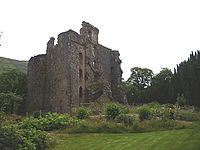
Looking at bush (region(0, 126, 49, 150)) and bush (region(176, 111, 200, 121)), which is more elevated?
bush (region(176, 111, 200, 121))

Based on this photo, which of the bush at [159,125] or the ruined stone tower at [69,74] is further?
the ruined stone tower at [69,74]

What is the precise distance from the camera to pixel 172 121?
26.2 meters

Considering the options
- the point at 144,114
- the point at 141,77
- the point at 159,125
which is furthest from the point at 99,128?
the point at 141,77

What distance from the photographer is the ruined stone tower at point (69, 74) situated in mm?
42469

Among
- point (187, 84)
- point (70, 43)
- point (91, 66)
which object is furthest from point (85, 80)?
point (187, 84)

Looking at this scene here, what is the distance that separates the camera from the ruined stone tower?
4247 centimetres

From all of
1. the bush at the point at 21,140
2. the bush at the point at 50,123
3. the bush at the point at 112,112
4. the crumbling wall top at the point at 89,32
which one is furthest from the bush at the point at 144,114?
the crumbling wall top at the point at 89,32

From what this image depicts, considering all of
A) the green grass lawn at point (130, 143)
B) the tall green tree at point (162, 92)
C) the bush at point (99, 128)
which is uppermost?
the tall green tree at point (162, 92)

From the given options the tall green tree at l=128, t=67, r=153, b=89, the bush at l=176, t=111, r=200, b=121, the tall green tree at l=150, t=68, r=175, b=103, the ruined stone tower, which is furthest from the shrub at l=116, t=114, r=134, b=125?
the tall green tree at l=128, t=67, r=153, b=89

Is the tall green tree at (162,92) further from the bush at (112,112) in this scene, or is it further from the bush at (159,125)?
the bush at (159,125)

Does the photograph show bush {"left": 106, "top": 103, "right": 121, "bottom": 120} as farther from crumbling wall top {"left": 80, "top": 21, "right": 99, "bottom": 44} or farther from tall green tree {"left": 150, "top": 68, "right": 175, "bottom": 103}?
tall green tree {"left": 150, "top": 68, "right": 175, "bottom": 103}

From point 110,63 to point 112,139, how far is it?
112 feet

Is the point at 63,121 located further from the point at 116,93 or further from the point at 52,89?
the point at 116,93

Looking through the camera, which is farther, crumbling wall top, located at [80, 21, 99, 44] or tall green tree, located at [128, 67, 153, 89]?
tall green tree, located at [128, 67, 153, 89]
